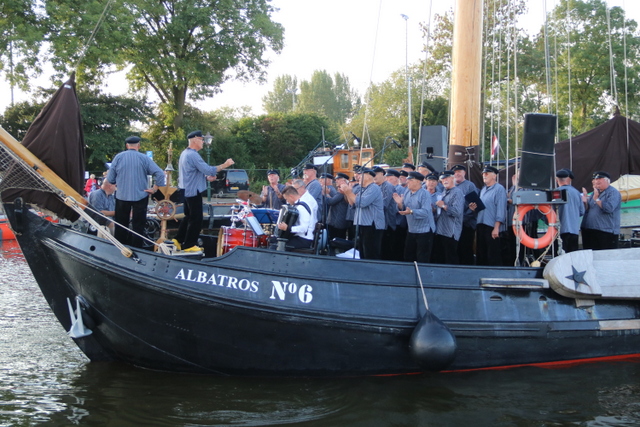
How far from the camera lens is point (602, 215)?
7.61 metres

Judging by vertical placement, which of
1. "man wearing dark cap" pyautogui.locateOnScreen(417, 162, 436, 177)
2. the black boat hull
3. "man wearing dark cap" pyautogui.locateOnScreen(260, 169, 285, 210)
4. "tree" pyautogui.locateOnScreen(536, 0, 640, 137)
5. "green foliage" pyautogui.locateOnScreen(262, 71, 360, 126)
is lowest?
the black boat hull

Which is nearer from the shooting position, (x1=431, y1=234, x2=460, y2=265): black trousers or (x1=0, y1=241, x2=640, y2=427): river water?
(x1=0, y1=241, x2=640, y2=427): river water

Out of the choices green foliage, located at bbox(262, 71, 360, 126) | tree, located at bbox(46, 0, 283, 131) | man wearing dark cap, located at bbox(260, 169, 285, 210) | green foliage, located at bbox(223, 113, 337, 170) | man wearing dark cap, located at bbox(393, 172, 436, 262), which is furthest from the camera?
green foliage, located at bbox(262, 71, 360, 126)

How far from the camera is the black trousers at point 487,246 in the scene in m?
7.45

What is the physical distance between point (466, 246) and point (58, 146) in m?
5.19

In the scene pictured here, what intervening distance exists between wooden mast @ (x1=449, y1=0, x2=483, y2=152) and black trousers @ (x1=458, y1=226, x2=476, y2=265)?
1.51m

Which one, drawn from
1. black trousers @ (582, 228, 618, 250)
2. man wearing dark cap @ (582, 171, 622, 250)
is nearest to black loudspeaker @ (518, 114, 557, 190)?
man wearing dark cap @ (582, 171, 622, 250)

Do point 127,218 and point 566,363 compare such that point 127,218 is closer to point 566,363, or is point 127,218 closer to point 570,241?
point 566,363

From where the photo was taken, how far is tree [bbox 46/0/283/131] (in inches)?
1164

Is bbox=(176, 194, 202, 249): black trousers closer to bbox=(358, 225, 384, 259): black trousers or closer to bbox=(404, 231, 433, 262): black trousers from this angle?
bbox=(358, 225, 384, 259): black trousers

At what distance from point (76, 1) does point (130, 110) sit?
19.5ft

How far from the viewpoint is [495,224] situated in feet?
24.3

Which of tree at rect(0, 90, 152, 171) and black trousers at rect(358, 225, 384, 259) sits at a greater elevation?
tree at rect(0, 90, 152, 171)

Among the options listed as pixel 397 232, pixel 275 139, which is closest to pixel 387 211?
pixel 397 232
